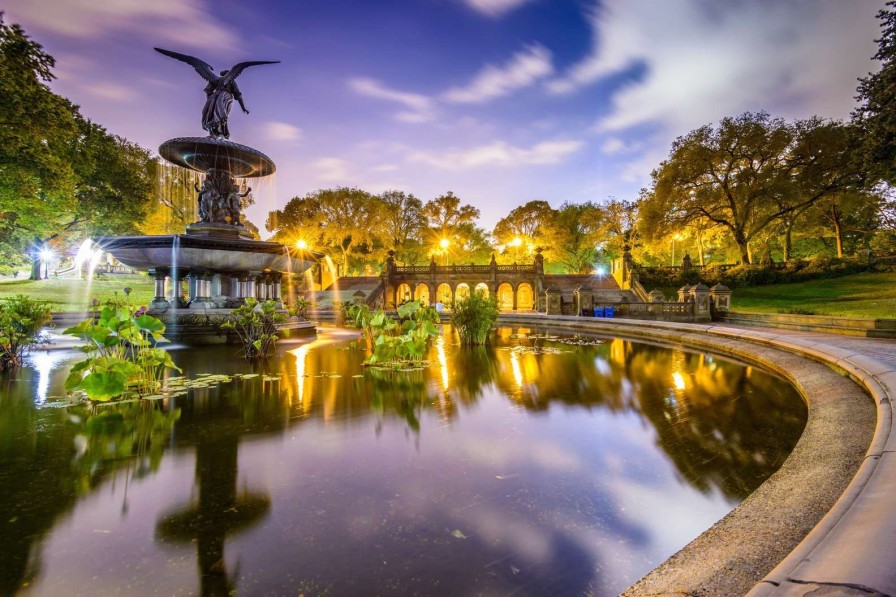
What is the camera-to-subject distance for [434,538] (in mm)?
2592

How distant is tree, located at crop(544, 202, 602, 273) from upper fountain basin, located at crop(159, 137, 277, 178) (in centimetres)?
3998

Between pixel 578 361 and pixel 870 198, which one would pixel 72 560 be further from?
pixel 870 198

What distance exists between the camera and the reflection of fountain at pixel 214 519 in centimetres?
226

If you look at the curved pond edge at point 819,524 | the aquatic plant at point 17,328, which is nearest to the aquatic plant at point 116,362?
the aquatic plant at point 17,328

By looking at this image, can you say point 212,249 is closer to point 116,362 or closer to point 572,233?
point 116,362

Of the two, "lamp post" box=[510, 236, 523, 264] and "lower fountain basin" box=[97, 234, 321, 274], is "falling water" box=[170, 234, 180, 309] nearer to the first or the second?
"lower fountain basin" box=[97, 234, 321, 274]

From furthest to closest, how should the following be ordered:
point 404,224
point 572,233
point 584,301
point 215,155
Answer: point 572,233
point 404,224
point 584,301
point 215,155

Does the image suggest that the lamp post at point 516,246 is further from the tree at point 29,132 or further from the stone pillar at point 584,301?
the tree at point 29,132

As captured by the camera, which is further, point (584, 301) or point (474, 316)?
point (584, 301)

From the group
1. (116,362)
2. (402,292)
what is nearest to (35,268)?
(402,292)

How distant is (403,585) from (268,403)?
14.0 feet

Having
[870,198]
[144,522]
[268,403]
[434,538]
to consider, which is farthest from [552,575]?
[870,198]

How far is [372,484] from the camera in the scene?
3.34 m

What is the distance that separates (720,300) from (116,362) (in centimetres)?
2432
